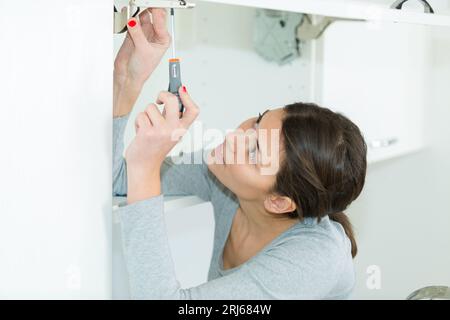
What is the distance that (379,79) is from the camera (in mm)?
1238

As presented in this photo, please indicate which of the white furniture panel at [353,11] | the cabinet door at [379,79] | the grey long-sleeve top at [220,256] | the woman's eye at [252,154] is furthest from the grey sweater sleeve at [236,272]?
the cabinet door at [379,79]

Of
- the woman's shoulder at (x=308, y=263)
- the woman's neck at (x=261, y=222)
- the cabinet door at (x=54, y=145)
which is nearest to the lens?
the cabinet door at (x=54, y=145)

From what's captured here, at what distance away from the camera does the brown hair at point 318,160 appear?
0.71 metres

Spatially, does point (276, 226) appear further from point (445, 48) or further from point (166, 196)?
point (445, 48)

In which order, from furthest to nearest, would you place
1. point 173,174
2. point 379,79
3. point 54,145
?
point 379,79, point 173,174, point 54,145

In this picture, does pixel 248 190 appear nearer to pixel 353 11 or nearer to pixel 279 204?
pixel 279 204

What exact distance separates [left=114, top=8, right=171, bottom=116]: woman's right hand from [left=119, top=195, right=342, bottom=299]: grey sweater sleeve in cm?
14

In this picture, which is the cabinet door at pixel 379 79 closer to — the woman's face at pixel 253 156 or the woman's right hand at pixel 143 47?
the woman's face at pixel 253 156

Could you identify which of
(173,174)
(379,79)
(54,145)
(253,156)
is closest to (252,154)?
(253,156)

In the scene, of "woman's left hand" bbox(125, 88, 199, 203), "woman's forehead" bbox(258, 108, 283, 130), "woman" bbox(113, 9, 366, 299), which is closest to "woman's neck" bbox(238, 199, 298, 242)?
"woman" bbox(113, 9, 366, 299)

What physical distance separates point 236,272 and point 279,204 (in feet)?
0.43

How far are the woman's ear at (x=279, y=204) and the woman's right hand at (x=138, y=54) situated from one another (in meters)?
0.23

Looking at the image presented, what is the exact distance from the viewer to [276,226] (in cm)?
82

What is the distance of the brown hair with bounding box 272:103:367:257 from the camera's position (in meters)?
0.71
